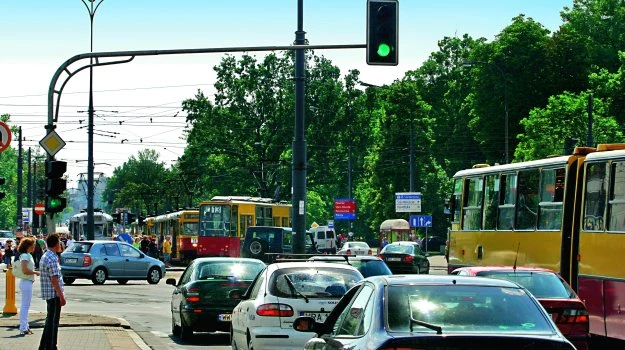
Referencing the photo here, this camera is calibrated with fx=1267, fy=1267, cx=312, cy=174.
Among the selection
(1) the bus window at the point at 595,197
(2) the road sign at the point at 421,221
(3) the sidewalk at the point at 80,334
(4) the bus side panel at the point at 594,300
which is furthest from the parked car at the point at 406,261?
(4) the bus side panel at the point at 594,300

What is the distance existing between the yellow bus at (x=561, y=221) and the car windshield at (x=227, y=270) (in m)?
4.77

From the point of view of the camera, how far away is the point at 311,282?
1577cm

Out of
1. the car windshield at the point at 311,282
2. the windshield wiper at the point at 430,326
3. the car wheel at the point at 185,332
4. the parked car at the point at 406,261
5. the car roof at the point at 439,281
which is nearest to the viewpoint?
the windshield wiper at the point at 430,326

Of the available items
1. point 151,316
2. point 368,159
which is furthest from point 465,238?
point 368,159

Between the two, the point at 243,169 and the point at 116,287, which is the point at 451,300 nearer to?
the point at 116,287

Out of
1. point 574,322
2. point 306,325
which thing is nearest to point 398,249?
point 574,322

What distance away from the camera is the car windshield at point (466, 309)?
26.9 feet

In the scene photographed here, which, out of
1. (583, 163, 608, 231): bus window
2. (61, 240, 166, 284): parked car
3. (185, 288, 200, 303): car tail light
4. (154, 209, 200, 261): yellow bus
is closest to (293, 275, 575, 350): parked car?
(583, 163, 608, 231): bus window

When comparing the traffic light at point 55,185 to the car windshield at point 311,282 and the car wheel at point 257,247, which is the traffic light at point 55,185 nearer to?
the car windshield at point 311,282

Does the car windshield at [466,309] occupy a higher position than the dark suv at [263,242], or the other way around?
the car windshield at [466,309]

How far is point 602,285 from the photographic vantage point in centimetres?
1850

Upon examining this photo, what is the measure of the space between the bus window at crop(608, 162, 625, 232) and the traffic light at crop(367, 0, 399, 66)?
461 centimetres

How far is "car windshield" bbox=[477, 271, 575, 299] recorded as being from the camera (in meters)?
15.8

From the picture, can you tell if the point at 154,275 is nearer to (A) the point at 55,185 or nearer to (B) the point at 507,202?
(A) the point at 55,185
